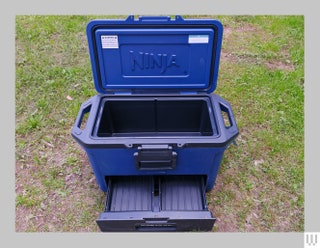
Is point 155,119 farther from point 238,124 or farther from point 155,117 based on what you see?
point 238,124

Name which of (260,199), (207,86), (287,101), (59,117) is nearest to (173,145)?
(207,86)

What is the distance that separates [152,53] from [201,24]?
34 centimetres

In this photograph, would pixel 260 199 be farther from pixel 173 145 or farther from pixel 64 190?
pixel 64 190

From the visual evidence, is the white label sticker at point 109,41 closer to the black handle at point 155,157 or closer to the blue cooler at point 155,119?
the blue cooler at point 155,119

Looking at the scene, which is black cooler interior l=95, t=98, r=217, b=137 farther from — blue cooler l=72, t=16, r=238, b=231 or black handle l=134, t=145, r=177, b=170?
black handle l=134, t=145, r=177, b=170

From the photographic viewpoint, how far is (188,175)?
2.01 m

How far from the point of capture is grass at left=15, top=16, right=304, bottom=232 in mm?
2115

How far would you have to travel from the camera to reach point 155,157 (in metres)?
1.74

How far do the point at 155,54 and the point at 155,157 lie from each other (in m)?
0.66

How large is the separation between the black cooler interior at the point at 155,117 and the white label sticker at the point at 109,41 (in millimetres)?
362

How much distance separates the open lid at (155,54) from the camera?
1.87m

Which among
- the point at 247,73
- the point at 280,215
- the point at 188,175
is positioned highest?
the point at 247,73

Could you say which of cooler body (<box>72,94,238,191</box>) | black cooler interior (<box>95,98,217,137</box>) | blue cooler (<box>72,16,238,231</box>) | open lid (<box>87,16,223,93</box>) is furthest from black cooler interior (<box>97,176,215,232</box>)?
open lid (<box>87,16,223,93</box>)

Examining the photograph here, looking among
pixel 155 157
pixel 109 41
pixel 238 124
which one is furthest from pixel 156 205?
pixel 238 124
